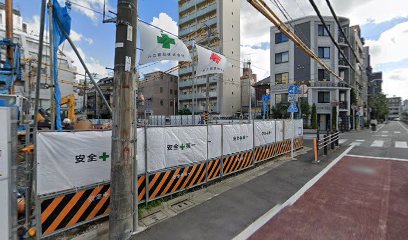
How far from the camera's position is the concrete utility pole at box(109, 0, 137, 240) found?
11.6ft

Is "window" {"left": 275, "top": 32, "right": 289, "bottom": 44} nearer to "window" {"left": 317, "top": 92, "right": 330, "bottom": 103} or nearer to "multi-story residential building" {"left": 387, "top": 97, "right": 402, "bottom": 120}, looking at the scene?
"window" {"left": 317, "top": 92, "right": 330, "bottom": 103}

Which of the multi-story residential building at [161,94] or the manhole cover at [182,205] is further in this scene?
the multi-story residential building at [161,94]

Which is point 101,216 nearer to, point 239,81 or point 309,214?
point 309,214

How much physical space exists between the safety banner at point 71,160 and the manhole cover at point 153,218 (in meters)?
1.20

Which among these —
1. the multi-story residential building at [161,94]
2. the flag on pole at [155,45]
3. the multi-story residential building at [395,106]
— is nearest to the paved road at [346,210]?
the flag on pole at [155,45]

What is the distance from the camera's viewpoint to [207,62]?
363 inches

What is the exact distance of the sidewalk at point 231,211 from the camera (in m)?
3.92

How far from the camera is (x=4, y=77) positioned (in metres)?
8.49

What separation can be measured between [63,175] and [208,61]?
7.13 metres

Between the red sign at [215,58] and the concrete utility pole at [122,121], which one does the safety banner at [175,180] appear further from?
the red sign at [215,58]

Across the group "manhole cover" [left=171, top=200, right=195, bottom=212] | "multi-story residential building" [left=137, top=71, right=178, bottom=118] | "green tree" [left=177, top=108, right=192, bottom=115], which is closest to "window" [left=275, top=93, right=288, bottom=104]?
"green tree" [left=177, top=108, right=192, bottom=115]

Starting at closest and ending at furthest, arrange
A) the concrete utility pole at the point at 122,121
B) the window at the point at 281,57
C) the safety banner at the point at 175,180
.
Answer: the concrete utility pole at the point at 122,121 → the safety banner at the point at 175,180 → the window at the point at 281,57

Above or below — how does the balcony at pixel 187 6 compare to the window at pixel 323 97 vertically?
above

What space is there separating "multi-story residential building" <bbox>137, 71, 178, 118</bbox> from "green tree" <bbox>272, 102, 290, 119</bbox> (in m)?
25.6
